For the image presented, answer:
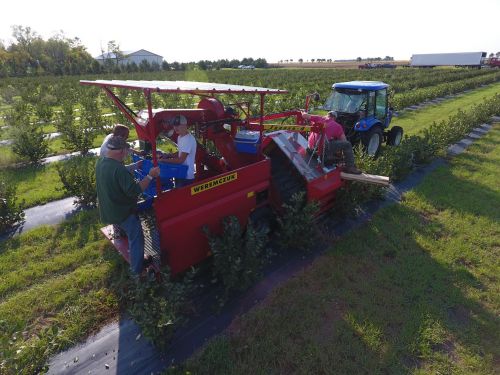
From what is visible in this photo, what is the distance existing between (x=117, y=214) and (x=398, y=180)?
286 inches

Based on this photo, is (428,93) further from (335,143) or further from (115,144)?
(115,144)

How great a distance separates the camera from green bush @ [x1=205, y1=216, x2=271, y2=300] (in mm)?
4328

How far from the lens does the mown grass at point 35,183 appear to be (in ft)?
24.2

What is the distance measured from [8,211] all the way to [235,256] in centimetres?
479

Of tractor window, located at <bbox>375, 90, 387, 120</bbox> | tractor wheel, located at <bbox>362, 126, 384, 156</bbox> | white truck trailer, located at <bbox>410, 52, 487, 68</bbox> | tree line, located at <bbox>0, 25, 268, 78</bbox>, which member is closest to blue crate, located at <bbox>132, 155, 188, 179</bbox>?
tractor wheel, located at <bbox>362, 126, 384, 156</bbox>

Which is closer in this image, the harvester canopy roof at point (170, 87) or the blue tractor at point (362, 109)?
the harvester canopy roof at point (170, 87)

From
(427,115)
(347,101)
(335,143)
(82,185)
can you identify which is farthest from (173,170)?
(427,115)

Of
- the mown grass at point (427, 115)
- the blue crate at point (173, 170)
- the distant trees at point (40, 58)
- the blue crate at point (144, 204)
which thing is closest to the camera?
the blue crate at point (173, 170)

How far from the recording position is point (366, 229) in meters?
6.34

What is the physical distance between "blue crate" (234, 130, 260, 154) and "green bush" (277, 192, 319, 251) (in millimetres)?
1094

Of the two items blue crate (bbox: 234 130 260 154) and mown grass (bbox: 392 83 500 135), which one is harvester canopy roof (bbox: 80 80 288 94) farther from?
mown grass (bbox: 392 83 500 135)

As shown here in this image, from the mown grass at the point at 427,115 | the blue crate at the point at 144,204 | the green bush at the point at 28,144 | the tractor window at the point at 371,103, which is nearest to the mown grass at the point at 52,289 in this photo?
the blue crate at the point at 144,204

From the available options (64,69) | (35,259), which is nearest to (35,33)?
(64,69)

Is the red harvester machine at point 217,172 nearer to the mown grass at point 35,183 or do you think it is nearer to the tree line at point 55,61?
the mown grass at point 35,183
